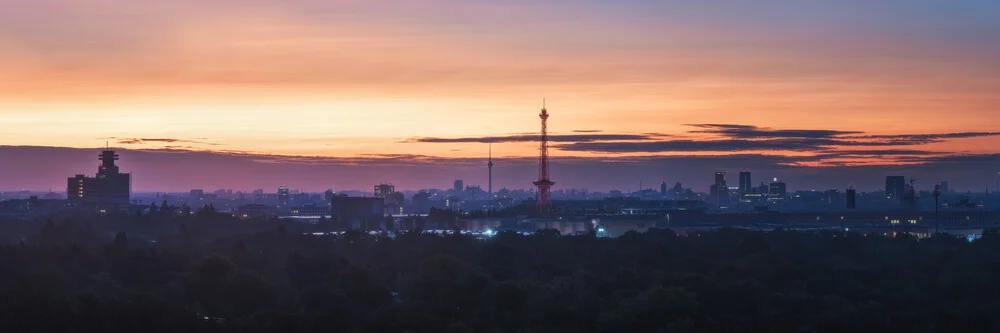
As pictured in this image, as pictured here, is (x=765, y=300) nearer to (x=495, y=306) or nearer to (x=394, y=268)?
(x=495, y=306)

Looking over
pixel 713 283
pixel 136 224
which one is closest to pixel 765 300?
pixel 713 283

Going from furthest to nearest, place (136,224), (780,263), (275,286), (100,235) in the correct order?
(136,224) → (100,235) → (780,263) → (275,286)

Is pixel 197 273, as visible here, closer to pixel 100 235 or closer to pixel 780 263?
pixel 780 263

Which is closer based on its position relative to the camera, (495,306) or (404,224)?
(495,306)

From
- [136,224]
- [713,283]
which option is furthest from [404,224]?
[713,283]

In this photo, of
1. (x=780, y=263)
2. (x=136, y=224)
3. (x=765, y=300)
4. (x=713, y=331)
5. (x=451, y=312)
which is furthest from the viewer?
(x=136, y=224)

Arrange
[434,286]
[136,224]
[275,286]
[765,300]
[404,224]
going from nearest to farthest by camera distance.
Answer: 1. [765,300]
2. [434,286]
3. [275,286]
4. [136,224]
5. [404,224]
